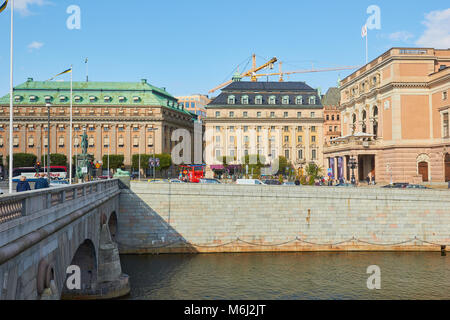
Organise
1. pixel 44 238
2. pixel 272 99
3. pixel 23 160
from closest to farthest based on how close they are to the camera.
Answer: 1. pixel 44 238
2. pixel 23 160
3. pixel 272 99

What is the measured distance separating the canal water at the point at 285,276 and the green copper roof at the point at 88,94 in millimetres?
86245

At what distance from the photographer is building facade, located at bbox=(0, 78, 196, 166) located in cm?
11681

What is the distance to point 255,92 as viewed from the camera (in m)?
118

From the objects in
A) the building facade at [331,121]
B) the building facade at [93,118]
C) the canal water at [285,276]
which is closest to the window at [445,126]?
the canal water at [285,276]

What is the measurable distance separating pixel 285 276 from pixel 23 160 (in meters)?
92.9

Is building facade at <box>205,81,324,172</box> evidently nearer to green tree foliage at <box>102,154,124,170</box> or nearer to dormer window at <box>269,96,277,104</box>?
dormer window at <box>269,96,277,104</box>

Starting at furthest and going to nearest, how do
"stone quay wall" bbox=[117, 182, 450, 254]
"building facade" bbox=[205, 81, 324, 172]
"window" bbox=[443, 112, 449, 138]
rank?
"building facade" bbox=[205, 81, 324, 172] < "window" bbox=[443, 112, 449, 138] < "stone quay wall" bbox=[117, 182, 450, 254]

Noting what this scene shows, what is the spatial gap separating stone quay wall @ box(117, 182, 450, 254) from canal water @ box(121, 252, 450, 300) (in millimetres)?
1263

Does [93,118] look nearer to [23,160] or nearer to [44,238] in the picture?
[23,160]

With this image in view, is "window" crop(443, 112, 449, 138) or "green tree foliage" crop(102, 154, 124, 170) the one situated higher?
"window" crop(443, 112, 449, 138)

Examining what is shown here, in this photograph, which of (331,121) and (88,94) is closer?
(88,94)

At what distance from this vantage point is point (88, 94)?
12125 cm

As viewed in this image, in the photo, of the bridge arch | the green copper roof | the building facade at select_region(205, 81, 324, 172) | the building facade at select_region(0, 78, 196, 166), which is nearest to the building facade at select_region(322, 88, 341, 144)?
the building facade at select_region(205, 81, 324, 172)

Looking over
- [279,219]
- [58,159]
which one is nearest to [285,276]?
[279,219]
